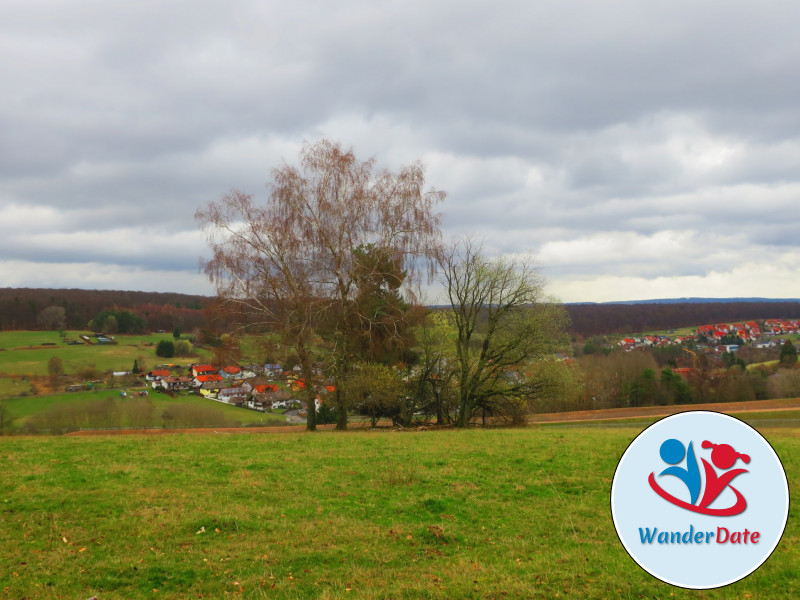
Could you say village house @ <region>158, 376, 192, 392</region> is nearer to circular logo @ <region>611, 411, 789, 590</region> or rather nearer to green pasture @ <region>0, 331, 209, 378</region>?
green pasture @ <region>0, 331, 209, 378</region>

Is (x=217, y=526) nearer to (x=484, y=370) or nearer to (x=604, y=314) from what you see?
(x=484, y=370)

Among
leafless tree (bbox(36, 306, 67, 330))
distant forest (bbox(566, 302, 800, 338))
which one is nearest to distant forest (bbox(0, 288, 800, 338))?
distant forest (bbox(566, 302, 800, 338))

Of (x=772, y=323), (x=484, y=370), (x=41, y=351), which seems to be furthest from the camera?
(x=772, y=323)

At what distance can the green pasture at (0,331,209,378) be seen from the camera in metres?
69.4

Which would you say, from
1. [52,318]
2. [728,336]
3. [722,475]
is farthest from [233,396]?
[728,336]

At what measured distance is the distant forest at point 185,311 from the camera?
291 feet

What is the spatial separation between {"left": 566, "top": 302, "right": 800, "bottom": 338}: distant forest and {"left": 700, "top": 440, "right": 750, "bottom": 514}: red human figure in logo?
14811 cm

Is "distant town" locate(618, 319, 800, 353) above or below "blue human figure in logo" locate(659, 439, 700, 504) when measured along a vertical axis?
below

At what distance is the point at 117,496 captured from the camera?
1009 centimetres

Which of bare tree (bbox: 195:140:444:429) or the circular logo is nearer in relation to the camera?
the circular logo

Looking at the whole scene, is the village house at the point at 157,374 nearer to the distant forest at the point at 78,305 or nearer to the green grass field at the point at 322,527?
the distant forest at the point at 78,305

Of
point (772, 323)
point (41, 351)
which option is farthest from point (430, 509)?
point (772, 323)

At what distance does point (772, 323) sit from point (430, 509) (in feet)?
605

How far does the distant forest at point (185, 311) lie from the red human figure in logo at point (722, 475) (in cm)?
2323
